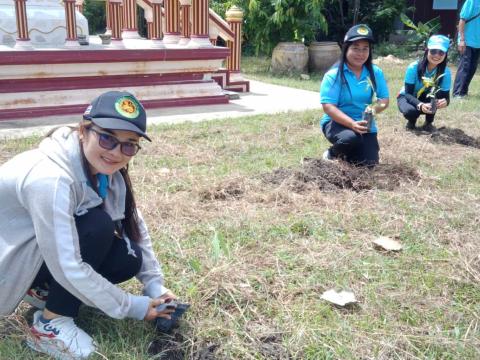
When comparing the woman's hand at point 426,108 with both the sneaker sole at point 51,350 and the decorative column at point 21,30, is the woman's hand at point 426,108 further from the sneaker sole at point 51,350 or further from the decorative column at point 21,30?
the sneaker sole at point 51,350

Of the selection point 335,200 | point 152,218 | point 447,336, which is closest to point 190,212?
point 152,218

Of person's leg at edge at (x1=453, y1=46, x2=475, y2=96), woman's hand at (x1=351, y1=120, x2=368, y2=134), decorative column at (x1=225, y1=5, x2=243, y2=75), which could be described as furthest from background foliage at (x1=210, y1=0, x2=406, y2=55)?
woman's hand at (x1=351, y1=120, x2=368, y2=134)

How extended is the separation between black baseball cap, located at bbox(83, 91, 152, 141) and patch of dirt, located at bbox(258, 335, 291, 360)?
0.88 meters

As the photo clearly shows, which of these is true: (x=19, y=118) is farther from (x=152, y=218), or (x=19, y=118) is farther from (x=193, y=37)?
(x=152, y=218)

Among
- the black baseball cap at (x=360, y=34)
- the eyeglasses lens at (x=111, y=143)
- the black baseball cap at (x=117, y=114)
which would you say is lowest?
the eyeglasses lens at (x=111, y=143)

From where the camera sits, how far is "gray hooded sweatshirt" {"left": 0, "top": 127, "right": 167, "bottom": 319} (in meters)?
1.73

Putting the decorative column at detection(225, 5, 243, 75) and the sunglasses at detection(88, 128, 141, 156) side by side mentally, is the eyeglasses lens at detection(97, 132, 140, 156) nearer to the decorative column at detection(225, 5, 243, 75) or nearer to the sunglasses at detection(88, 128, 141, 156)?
the sunglasses at detection(88, 128, 141, 156)

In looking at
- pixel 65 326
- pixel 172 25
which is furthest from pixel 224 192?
pixel 172 25

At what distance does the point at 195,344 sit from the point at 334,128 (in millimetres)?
2429

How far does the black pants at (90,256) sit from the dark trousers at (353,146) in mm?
2320

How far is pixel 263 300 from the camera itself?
231 cm

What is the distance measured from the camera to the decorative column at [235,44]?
8.36m

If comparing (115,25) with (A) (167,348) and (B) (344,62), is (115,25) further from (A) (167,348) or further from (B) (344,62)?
(A) (167,348)

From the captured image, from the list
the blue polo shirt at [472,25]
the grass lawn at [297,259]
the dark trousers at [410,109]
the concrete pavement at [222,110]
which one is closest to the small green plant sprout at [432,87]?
the dark trousers at [410,109]
